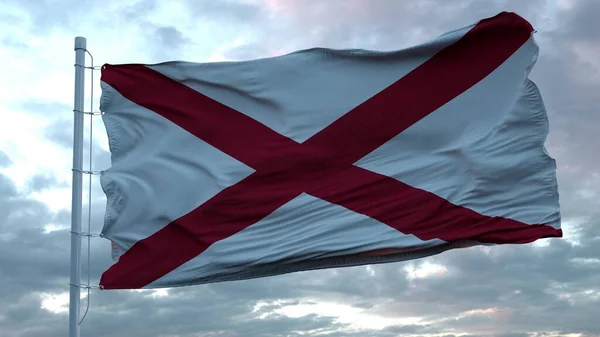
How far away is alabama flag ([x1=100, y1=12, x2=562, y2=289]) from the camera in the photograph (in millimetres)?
10453

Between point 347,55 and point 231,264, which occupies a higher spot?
point 347,55

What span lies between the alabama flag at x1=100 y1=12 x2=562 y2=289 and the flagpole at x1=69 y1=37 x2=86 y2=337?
20.1 inches

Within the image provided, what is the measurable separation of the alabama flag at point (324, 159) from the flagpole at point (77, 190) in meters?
0.51

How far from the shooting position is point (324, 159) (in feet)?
35.2

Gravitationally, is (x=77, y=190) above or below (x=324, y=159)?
below

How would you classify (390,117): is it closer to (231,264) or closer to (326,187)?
(326,187)

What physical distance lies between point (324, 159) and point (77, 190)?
288cm

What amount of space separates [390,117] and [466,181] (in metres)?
1.19

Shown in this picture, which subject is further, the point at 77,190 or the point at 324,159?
the point at 324,159

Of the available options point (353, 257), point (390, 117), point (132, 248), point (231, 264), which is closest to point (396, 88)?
point (390, 117)

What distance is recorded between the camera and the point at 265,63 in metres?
11.0

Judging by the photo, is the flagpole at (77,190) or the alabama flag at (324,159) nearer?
the flagpole at (77,190)

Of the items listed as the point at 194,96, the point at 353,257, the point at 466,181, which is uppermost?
the point at 194,96

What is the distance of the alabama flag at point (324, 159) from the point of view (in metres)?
10.5
